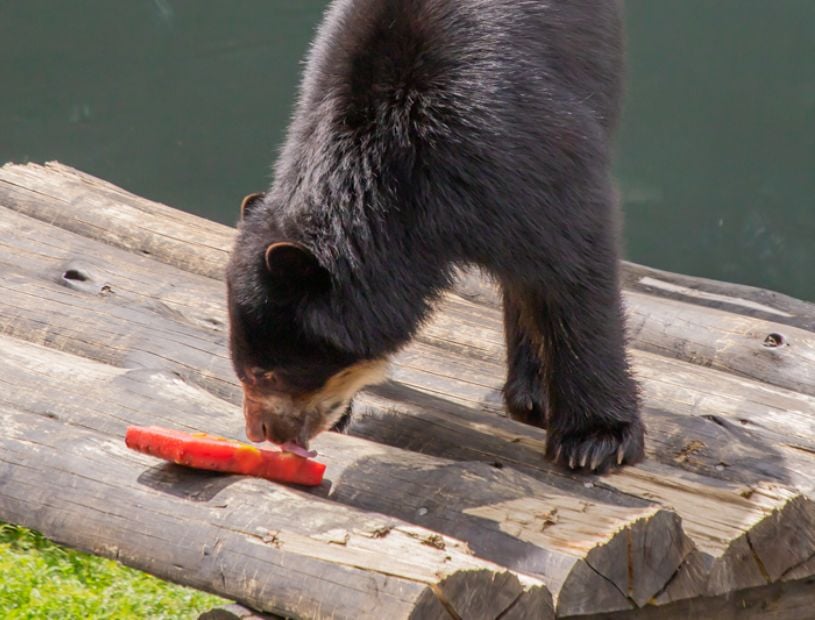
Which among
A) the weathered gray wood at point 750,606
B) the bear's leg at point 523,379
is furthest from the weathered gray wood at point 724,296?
the weathered gray wood at point 750,606

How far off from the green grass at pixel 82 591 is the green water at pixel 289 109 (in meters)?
4.99

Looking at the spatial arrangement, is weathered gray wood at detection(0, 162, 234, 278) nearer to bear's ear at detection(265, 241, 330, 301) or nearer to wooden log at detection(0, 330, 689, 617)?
wooden log at detection(0, 330, 689, 617)

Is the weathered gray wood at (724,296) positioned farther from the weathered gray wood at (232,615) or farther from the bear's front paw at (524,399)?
the weathered gray wood at (232,615)

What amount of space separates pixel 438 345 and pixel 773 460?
5.40ft

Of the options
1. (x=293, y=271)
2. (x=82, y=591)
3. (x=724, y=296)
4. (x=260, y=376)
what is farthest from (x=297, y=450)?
(x=724, y=296)

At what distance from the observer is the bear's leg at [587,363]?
3883 millimetres

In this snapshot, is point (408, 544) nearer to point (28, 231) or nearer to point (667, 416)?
point (667, 416)

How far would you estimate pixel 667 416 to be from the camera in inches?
171

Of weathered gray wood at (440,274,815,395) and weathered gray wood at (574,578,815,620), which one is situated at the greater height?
weathered gray wood at (440,274,815,395)

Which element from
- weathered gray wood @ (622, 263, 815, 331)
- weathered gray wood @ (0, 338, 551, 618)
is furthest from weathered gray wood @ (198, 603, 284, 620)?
weathered gray wood @ (622, 263, 815, 331)

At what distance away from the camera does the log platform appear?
10.0ft

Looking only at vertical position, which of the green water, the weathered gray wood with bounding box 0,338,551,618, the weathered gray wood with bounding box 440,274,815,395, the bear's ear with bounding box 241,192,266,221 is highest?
the green water

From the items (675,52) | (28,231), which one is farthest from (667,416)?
(675,52)

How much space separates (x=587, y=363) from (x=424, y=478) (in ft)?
2.46
